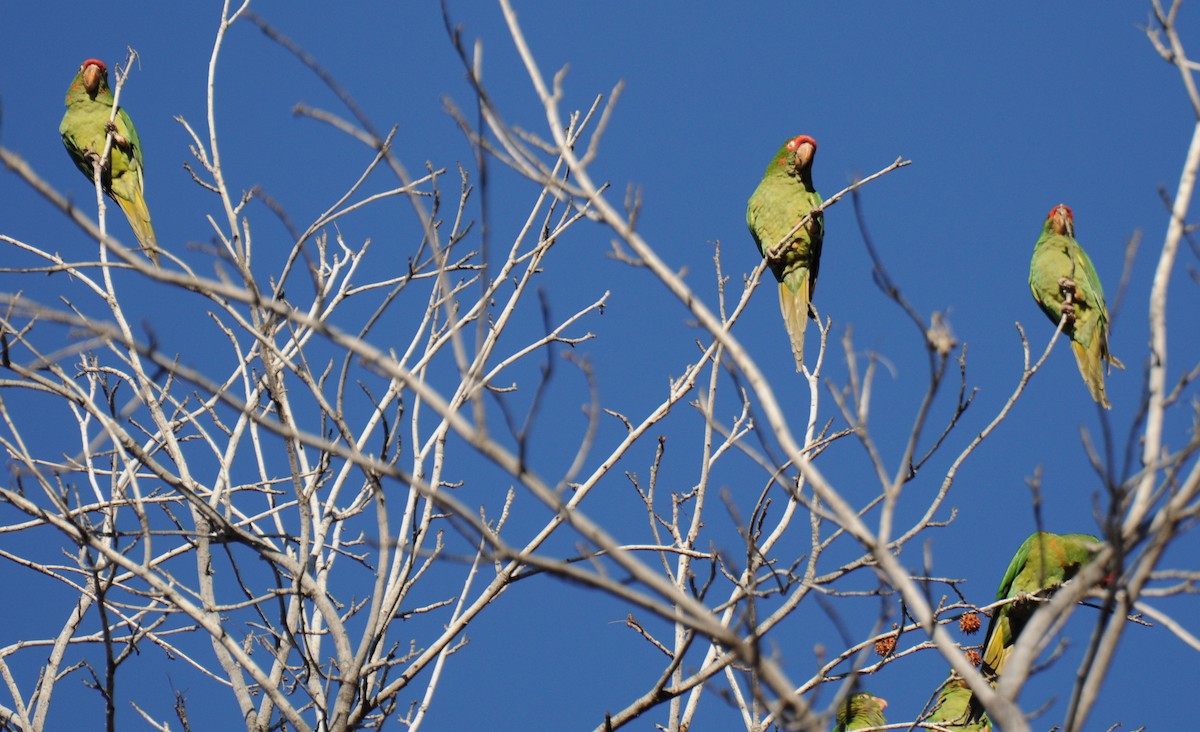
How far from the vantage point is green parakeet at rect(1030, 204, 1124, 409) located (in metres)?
5.77

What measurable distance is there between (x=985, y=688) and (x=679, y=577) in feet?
6.66

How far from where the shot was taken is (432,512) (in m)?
3.16

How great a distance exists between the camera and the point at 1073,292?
6172mm

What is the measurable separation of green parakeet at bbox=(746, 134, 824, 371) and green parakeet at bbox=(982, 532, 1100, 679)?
1664 millimetres

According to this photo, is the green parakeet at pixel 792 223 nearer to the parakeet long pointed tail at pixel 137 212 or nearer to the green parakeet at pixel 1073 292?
the green parakeet at pixel 1073 292

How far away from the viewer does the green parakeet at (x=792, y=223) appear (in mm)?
6023

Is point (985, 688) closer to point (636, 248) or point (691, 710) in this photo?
point (636, 248)

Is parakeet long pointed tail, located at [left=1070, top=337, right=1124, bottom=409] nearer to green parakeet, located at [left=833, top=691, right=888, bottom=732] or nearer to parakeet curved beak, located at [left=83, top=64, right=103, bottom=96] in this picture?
green parakeet, located at [left=833, top=691, right=888, bottom=732]

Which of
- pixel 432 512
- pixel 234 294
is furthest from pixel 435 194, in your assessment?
pixel 234 294

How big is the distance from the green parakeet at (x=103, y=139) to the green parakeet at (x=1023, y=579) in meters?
4.75

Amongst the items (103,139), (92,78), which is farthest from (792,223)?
(92,78)

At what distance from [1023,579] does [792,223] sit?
8.09 feet

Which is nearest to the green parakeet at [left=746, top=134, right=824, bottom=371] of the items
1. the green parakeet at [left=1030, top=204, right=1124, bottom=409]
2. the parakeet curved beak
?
the green parakeet at [left=1030, top=204, right=1124, bottom=409]

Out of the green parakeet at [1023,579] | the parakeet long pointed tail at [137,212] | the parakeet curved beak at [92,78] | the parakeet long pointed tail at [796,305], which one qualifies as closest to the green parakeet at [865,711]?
the green parakeet at [1023,579]
